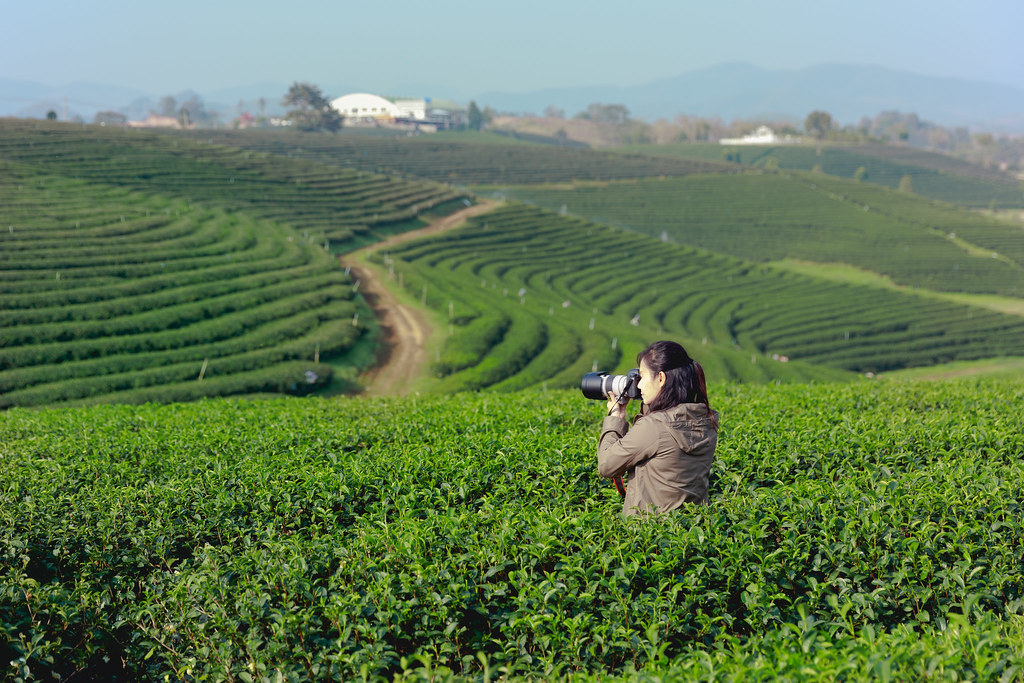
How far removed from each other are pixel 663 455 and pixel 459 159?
305ft

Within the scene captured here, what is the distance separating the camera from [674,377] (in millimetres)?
4871

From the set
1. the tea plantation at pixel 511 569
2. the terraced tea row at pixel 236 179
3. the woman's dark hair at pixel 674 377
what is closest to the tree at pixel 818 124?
the terraced tea row at pixel 236 179

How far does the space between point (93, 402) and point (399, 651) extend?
22415 mm

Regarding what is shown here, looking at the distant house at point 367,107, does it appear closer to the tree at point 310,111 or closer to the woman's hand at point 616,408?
the tree at point 310,111

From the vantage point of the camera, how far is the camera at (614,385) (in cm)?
521

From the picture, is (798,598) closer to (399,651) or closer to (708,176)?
(399,651)

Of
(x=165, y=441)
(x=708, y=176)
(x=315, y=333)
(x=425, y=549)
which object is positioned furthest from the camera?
(x=708, y=176)

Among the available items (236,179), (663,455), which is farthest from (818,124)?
(663,455)

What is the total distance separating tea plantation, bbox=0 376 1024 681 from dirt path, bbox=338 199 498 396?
2030 cm

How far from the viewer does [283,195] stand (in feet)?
181

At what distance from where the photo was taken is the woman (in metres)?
4.85

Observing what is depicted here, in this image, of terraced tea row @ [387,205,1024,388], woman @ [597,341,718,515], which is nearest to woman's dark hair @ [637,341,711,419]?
woman @ [597,341,718,515]

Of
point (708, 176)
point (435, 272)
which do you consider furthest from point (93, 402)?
point (708, 176)

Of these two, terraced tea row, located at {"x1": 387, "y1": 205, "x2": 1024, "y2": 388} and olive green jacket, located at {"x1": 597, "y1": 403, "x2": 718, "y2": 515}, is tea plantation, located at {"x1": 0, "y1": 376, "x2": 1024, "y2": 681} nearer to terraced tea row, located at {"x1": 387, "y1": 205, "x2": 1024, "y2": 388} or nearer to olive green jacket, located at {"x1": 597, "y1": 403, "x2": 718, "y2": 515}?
olive green jacket, located at {"x1": 597, "y1": 403, "x2": 718, "y2": 515}
